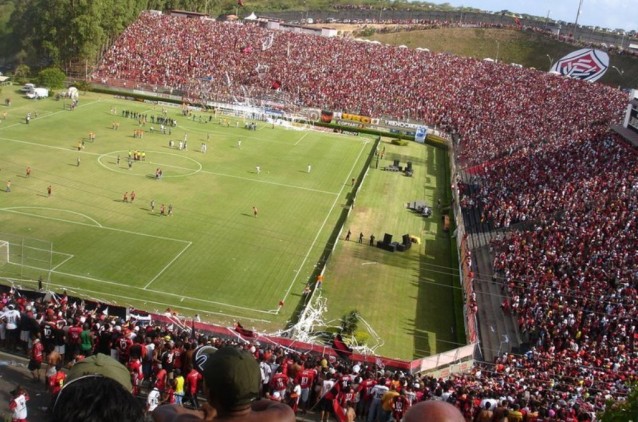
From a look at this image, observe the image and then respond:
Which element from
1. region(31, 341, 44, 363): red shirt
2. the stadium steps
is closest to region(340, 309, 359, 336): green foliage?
the stadium steps

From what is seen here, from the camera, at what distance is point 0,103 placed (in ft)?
211

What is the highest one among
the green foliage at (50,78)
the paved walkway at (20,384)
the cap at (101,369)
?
the cap at (101,369)

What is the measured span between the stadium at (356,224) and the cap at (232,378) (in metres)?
13.2

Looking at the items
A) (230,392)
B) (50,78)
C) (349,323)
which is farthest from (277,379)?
(50,78)

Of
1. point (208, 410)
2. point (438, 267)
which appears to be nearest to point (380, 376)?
point (208, 410)

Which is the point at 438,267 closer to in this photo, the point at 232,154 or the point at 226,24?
the point at 232,154

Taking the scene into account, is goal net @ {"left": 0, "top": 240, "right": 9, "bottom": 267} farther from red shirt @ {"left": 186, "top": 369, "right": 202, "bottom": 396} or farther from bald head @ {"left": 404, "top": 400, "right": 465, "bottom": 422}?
bald head @ {"left": 404, "top": 400, "right": 465, "bottom": 422}

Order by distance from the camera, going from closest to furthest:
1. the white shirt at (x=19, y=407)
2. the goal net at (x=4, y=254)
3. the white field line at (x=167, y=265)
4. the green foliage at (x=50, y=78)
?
the white shirt at (x=19, y=407), the goal net at (x=4, y=254), the white field line at (x=167, y=265), the green foliage at (x=50, y=78)

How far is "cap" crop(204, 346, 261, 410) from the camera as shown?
4.09 m

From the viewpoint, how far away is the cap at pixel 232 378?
13.4 ft

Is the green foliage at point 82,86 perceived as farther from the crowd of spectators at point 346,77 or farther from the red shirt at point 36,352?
the red shirt at point 36,352

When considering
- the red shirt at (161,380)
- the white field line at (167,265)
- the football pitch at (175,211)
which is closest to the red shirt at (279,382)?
the red shirt at (161,380)

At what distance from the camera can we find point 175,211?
40.5m

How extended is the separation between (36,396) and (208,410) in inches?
531
